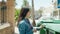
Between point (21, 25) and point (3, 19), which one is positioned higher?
point (21, 25)

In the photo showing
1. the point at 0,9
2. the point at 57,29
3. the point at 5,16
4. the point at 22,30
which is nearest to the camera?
the point at 57,29

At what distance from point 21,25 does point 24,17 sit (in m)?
0.21

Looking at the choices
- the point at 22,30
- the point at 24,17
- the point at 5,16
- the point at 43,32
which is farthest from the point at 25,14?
the point at 5,16

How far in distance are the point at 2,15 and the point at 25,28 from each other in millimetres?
10978

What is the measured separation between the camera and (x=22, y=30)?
4316mm

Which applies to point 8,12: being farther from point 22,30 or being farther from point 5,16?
point 22,30

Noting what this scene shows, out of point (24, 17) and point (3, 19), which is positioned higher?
point (24, 17)

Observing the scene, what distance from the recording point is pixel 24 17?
445 cm

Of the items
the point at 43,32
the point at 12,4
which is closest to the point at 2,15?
the point at 12,4

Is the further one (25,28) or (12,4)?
(12,4)

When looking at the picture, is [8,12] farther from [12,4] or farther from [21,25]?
[21,25]

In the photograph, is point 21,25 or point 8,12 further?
point 8,12

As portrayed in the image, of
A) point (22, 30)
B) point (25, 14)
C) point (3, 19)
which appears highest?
point (25, 14)

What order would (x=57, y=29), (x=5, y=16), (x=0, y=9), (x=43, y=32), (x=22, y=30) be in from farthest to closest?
(x=5, y=16)
(x=0, y=9)
(x=43, y=32)
(x=22, y=30)
(x=57, y=29)
